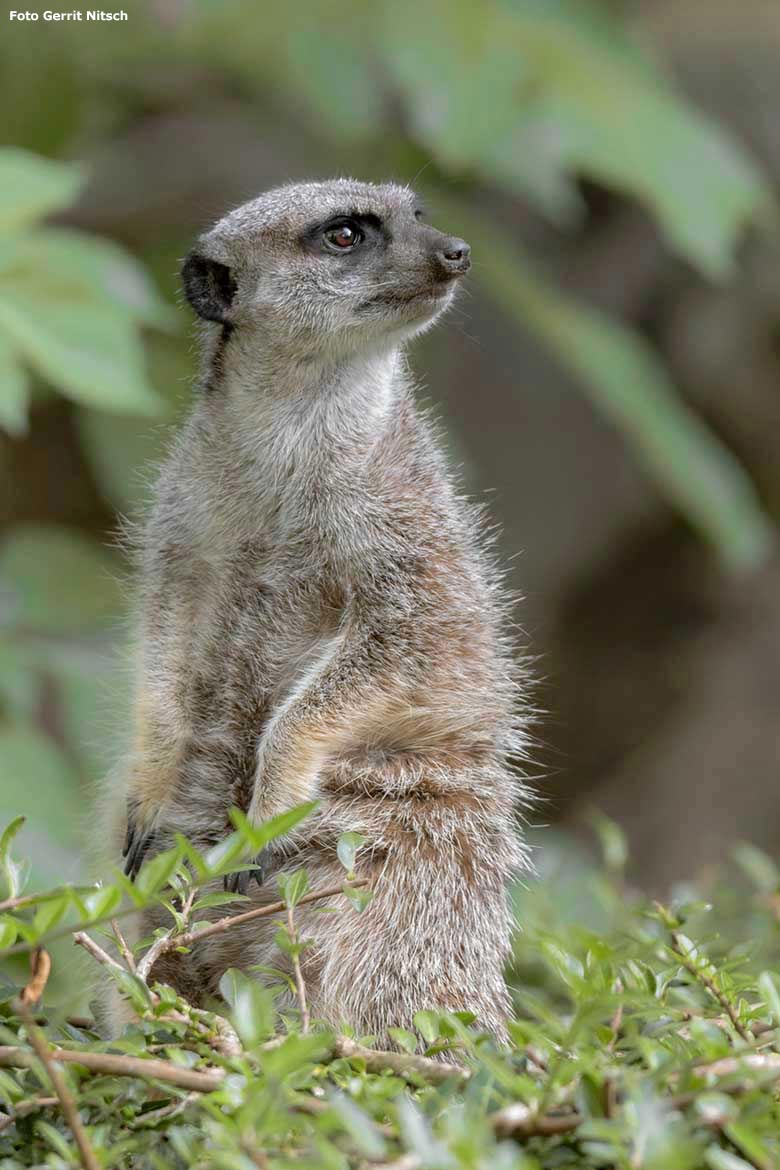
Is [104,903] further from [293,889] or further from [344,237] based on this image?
[344,237]

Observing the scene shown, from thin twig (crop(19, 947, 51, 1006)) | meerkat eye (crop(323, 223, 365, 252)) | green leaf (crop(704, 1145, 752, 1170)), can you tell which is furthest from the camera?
meerkat eye (crop(323, 223, 365, 252))

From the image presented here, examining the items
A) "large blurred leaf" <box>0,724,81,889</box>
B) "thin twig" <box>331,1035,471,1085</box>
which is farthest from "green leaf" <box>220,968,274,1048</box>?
"large blurred leaf" <box>0,724,81,889</box>

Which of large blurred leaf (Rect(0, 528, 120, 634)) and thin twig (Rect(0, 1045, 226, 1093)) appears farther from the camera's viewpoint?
large blurred leaf (Rect(0, 528, 120, 634))

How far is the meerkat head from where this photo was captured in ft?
9.04

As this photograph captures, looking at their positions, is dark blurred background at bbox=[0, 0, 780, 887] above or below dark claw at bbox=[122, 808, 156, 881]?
above

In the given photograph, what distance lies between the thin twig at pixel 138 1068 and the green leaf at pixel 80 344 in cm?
194

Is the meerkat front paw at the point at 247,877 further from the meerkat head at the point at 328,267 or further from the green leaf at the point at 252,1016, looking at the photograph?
the meerkat head at the point at 328,267

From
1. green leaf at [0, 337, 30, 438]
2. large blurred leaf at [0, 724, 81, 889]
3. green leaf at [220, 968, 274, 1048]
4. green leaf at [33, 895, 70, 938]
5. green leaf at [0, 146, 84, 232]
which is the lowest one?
large blurred leaf at [0, 724, 81, 889]

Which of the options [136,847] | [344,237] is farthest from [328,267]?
[136,847]

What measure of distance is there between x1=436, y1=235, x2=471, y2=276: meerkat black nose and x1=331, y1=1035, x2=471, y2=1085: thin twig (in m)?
1.52

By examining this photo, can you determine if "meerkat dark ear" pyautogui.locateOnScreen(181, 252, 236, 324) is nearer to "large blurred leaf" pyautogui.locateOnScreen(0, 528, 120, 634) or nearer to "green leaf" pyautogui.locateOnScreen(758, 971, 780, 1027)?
"large blurred leaf" pyautogui.locateOnScreen(0, 528, 120, 634)

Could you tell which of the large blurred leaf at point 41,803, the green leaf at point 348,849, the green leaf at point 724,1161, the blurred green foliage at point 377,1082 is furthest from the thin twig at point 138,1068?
the large blurred leaf at point 41,803

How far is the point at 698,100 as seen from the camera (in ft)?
24.5

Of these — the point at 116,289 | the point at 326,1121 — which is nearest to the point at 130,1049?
the point at 326,1121
